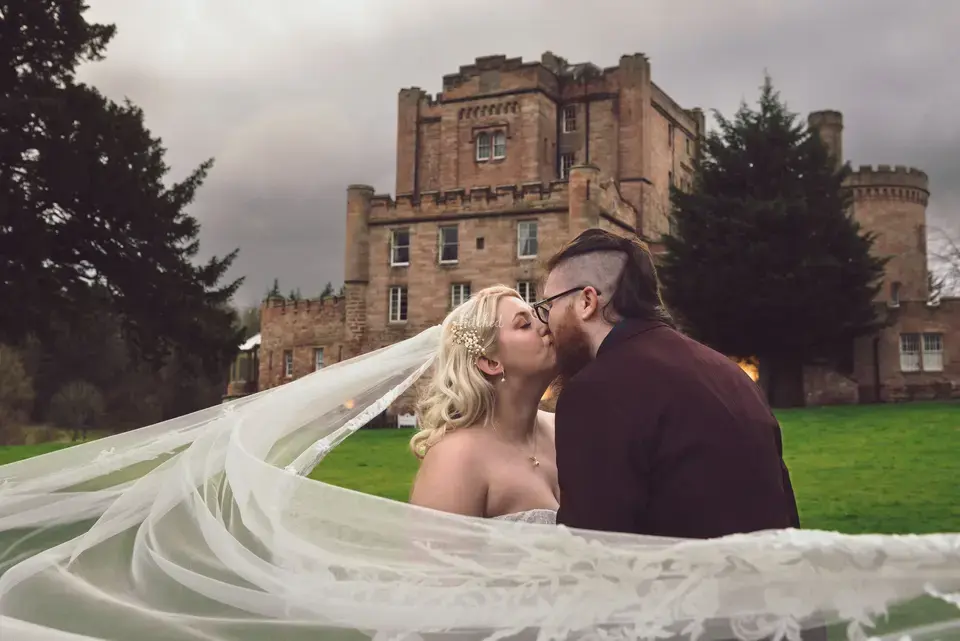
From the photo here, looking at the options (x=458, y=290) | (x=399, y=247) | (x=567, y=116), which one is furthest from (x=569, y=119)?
(x=458, y=290)

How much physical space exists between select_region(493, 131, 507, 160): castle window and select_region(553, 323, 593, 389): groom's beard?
148ft

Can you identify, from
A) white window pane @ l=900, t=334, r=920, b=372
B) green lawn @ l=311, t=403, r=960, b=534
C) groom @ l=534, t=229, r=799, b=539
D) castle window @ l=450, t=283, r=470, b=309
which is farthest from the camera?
castle window @ l=450, t=283, r=470, b=309

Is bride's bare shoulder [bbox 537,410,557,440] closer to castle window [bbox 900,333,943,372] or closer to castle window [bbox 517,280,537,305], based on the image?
castle window [bbox 517,280,537,305]

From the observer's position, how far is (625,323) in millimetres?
3227

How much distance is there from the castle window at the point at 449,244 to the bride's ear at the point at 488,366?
36217 mm

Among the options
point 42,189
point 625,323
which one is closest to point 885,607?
point 625,323

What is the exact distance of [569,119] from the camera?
4966 cm

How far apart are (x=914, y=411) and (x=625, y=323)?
25721 mm

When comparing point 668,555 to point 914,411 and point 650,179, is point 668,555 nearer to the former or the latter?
point 914,411

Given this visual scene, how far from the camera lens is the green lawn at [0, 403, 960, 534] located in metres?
10.7

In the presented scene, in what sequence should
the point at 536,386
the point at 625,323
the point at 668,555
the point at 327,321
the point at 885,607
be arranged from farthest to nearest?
the point at 327,321 < the point at 536,386 < the point at 625,323 < the point at 668,555 < the point at 885,607

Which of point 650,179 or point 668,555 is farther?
point 650,179

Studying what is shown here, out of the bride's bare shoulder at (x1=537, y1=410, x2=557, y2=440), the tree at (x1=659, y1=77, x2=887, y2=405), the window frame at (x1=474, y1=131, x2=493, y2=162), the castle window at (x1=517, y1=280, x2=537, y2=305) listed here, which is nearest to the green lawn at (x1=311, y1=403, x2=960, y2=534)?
the tree at (x1=659, y1=77, x2=887, y2=405)

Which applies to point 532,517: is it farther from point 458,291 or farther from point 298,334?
point 298,334
